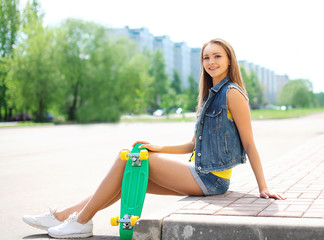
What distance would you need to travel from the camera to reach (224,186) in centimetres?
349

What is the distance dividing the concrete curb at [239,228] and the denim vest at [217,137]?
0.57m

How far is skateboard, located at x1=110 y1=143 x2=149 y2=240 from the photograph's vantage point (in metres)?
3.11

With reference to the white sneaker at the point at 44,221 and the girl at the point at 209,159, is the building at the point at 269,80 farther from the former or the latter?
the white sneaker at the point at 44,221

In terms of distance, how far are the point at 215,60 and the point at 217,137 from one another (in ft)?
2.06

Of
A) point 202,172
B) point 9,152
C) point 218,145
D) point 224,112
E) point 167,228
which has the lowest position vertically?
point 9,152

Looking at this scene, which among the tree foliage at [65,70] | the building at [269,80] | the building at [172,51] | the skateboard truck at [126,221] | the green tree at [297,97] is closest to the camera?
the skateboard truck at [126,221]

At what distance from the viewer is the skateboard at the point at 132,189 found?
3107 millimetres

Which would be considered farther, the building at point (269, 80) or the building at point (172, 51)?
the building at point (269, 80)

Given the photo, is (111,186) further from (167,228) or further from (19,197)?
(19,197)

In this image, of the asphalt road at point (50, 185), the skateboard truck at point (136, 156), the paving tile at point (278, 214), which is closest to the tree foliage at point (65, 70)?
the asphalt road at point (50, 185)

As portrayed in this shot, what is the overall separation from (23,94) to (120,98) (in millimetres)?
9231

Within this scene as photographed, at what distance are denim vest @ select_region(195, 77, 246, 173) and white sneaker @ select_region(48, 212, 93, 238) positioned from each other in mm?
979

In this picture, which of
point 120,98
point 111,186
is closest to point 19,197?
point 111,186

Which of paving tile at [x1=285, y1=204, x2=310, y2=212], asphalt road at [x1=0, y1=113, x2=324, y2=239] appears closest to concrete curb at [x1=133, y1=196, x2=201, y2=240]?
asphalt road at [x1=0, y1=113, x2=324, y2=239]
